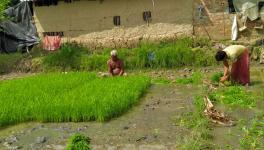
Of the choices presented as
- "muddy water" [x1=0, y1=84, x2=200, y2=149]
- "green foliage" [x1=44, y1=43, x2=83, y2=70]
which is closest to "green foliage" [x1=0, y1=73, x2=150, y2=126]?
"muddy water" [x1=0, y1=84, x2=200, y2=149]

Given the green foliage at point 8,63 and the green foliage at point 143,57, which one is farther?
the green foliage at point 8,63

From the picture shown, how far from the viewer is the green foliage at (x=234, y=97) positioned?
30.3 feet

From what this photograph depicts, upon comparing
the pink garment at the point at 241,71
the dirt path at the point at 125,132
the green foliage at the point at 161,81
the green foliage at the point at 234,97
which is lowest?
the dirt path at the point at 125,132

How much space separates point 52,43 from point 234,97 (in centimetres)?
968

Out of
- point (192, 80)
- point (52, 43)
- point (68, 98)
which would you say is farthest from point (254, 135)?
point (52, 43)

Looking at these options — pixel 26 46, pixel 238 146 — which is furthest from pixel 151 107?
pixel 26 46

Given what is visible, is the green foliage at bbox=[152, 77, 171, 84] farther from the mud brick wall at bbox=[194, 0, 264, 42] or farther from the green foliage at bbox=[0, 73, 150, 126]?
the mud brick wall at bbox=[194, 0, 264, 42]

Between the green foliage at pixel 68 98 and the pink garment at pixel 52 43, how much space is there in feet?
16.1

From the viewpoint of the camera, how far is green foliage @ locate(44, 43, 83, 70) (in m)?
16.3

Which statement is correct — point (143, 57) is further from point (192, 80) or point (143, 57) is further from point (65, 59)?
point (192, 80)

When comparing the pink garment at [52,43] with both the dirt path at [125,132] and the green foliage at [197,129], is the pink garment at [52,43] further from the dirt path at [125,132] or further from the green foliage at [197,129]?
the green foliage at [197,129]

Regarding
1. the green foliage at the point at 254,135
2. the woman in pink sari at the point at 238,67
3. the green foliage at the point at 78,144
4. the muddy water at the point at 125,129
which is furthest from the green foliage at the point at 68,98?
the green foliage at the point at 254,135

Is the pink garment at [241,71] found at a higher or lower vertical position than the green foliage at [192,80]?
higher

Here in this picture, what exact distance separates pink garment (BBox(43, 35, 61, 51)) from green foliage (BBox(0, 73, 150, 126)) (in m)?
4.91
